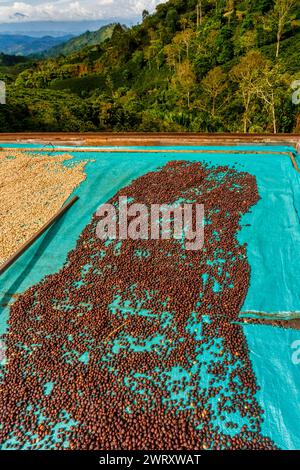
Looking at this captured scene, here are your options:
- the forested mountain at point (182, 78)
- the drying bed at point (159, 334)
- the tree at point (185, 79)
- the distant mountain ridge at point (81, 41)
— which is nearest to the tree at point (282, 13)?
the forested mountain at point (182, 78)

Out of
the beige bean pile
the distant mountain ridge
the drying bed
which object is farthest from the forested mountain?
the distant mountain ridge

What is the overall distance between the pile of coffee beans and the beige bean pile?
97 cm

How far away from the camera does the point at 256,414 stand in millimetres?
2609

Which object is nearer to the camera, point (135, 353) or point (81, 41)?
point (135, 353)

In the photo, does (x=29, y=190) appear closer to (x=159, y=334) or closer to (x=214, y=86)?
(x=159, y=334)

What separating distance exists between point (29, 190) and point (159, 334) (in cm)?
383

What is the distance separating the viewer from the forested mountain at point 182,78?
15.1 meters

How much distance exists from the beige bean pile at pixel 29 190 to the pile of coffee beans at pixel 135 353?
965 millimetres

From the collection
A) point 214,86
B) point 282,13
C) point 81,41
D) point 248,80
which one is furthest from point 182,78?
point 81,41

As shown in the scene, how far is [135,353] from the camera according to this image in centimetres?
310

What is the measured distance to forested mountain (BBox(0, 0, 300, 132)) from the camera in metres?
15.1

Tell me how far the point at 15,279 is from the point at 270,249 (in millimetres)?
3155
